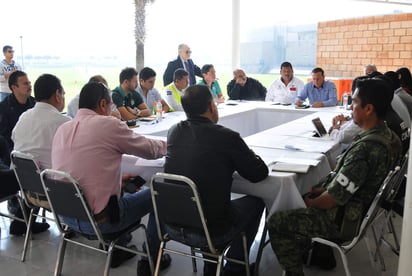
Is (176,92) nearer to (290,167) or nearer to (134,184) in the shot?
(134,184)

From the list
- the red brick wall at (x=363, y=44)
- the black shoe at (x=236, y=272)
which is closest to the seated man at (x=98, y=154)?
the black shoe at (x=236, y=272)

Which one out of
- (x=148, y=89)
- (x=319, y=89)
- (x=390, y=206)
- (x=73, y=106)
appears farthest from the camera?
(x=319, y=89)

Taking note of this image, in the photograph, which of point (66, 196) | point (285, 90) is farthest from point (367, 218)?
point (285, 90)

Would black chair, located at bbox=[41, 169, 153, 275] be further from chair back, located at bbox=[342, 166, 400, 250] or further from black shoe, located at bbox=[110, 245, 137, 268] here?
chair back, located at bbox=[342, 166, 400, 250]

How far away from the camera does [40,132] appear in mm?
2451

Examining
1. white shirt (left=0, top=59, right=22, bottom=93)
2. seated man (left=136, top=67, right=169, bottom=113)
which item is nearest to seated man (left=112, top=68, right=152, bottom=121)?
seated man (left=136, top=67, right=169, bottom=113)

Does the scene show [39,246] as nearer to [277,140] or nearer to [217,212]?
[217,212]

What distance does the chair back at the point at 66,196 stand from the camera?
1.93 metres

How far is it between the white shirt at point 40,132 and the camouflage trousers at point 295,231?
1.41m

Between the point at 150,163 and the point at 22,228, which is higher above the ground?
the point at 150,163

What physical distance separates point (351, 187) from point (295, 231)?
0.34 metres

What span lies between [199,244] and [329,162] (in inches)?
45.8

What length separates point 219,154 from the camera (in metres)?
1.84

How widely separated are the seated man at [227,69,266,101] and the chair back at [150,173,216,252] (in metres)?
4.16
